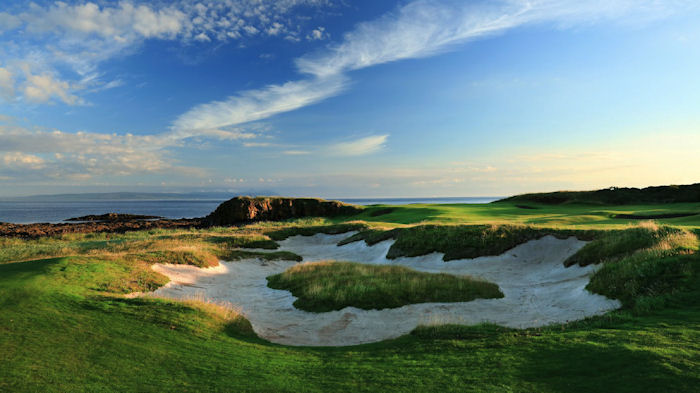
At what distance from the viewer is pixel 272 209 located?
72812 mm

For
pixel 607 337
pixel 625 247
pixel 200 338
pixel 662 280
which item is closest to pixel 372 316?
pixel 200 338

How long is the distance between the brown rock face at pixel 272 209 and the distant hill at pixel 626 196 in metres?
41.2

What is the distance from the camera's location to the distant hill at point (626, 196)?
64688mm

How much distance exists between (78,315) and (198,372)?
525cm

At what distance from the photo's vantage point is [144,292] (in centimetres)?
1499

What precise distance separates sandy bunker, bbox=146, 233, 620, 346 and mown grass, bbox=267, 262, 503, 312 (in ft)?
1.79

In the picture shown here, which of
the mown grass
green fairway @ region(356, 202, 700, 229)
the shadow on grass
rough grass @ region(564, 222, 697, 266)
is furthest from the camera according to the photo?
green fairway @ region(356, 202, 700, 229)

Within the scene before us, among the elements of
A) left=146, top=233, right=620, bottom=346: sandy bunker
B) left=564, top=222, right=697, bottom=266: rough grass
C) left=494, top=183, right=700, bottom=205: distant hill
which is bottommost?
left=146, top=233, right=620, bottom=346: sandy bunker

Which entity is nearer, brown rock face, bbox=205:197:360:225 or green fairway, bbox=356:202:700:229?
green fairway, bbox=356:202:700:229

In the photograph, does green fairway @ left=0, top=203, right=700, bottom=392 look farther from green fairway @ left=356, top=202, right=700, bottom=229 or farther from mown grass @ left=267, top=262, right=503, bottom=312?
green fairway @ left=356, top=202, right=700, bottom=229

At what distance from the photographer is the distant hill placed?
6469cm

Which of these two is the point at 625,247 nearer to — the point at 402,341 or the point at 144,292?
the point at 402,341

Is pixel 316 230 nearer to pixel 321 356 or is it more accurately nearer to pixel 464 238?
pixel 464 238

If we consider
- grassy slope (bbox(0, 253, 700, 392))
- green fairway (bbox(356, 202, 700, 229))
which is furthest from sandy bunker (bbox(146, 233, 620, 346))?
green fairway (bbox(356, 202, 700, 229))
